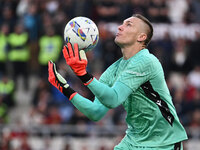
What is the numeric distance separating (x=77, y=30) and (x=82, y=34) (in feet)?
0.28

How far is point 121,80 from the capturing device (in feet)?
18.8

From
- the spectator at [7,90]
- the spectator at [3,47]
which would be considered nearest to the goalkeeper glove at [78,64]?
the spectator at [7,90]

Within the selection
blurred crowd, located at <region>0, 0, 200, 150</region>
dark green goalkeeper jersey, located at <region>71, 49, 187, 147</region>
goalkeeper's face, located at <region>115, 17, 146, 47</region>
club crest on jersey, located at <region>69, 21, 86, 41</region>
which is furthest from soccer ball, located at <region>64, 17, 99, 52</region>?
blurred crowd, located at <region>0, 0, 200, 150</region>

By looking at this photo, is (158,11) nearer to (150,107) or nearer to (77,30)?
(77,30)

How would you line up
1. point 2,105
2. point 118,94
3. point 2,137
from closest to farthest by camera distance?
point 118,94 < point 2,137 < point 2,105

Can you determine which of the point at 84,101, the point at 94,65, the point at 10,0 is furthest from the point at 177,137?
the point at 10,0

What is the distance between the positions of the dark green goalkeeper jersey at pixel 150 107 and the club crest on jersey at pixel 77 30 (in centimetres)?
60

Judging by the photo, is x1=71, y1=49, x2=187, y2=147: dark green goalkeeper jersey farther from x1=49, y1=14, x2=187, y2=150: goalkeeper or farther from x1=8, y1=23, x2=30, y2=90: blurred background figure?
x1=8, y1=23, x2=30, y2=90: blurred background figure

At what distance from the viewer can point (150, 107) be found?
235 inches

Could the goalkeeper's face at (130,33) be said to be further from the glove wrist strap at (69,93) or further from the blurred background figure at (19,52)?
the blurred background figure at (19,52)

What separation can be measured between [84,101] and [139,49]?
0.90m

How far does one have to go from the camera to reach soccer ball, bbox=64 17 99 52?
6.12 m

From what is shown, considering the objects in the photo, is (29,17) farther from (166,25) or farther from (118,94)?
(118,94)

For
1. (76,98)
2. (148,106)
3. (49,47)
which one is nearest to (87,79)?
(76,98)
